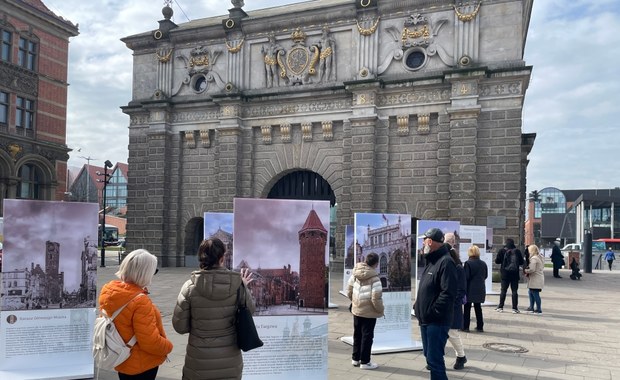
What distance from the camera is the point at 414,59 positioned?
20328 mm

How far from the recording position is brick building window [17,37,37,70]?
32.2 metres

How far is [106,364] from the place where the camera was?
3996 millimetres

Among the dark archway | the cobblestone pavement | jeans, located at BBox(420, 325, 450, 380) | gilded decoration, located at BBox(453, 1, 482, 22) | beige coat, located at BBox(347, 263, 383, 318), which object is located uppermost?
gilded decoration, located at BBox(453, 1, 482, 22)

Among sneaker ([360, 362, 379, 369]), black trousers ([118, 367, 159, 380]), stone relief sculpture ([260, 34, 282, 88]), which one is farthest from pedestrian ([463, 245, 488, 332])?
stone relief sculpture ([260, 34, 282, 88])

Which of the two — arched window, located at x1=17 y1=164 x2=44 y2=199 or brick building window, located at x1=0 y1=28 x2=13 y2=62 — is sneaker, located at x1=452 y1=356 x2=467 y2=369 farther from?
brick building window, located at x1=0 y1=28 x2=13 y2=62

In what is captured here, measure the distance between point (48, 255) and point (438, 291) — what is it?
4901 millimetres

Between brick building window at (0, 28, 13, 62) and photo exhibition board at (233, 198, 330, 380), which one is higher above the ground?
brick building window at (0, 28, 13, 62)

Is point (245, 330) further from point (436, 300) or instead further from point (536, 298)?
point (536, 298)

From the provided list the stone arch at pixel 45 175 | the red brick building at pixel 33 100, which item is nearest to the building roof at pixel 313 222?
the red brick building at pixel 33 100

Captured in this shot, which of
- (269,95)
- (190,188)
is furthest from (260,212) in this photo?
(190,188)

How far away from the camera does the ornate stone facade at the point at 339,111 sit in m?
18.7

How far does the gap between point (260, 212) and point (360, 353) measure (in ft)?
9.41

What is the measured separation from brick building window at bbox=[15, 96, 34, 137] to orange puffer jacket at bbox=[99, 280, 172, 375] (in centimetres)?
3287

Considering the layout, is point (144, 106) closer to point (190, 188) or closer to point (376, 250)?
point (190, 188)
